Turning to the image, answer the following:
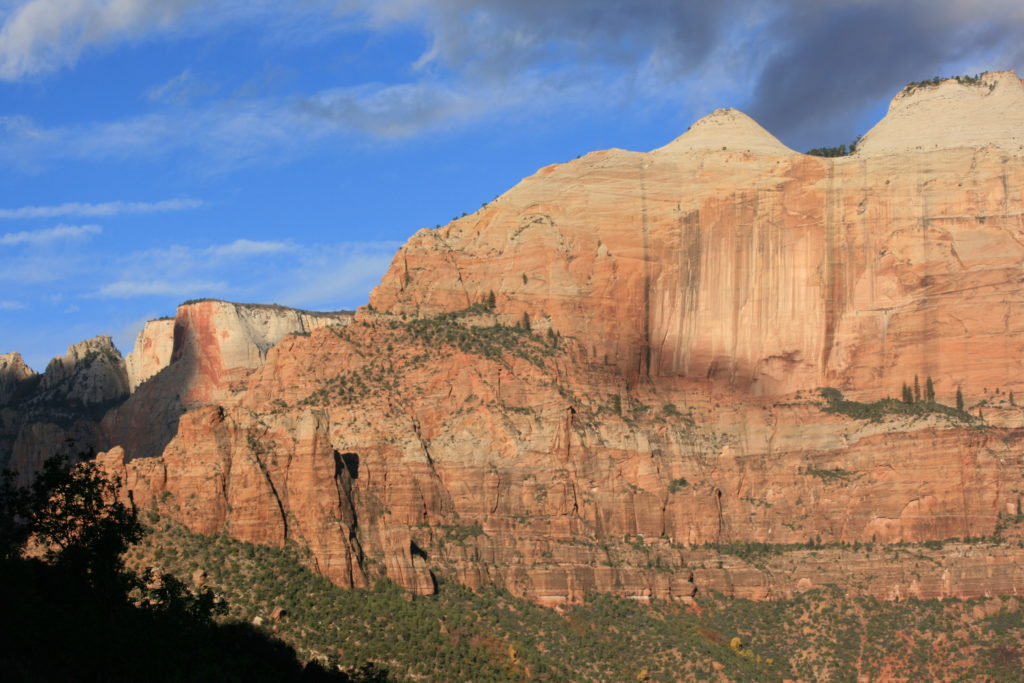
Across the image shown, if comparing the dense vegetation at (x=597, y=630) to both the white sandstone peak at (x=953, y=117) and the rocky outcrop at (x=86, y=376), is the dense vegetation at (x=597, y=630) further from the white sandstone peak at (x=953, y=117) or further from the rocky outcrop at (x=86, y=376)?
the rocky outcrop at (x=86, y=376)

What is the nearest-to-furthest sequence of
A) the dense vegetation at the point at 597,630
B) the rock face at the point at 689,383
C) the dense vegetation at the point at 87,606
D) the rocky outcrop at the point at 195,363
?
the dense vegetation at the point at 87,606 < the dense vegetation at the point at 597,630 < the rock face at the point at 689,383 < the rocky outcrop at the point at 195,363

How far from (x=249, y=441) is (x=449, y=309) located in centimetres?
3318

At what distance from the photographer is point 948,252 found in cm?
14350

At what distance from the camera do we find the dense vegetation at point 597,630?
4136 inches

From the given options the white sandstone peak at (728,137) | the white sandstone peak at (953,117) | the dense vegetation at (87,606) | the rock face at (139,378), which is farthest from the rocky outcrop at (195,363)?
the dense vegetation at (87,606)

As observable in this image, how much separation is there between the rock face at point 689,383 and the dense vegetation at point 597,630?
2.03 metres

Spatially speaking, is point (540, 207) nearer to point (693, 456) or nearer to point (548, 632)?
point (693, 456)

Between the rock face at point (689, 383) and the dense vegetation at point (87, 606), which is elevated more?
the rock face at point (689, 383)

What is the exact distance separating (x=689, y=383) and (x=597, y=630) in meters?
31.4

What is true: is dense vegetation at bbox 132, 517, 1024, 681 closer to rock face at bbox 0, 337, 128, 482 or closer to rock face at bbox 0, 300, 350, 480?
rock face at bbox 0, 300, 350, 480

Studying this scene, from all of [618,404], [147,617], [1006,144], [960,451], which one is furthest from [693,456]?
[147,617]

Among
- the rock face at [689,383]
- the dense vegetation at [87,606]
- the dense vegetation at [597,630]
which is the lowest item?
the dense vegetation at [597,630]

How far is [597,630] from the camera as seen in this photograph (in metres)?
121

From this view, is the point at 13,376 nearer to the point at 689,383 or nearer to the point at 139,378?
the point at 139,378
